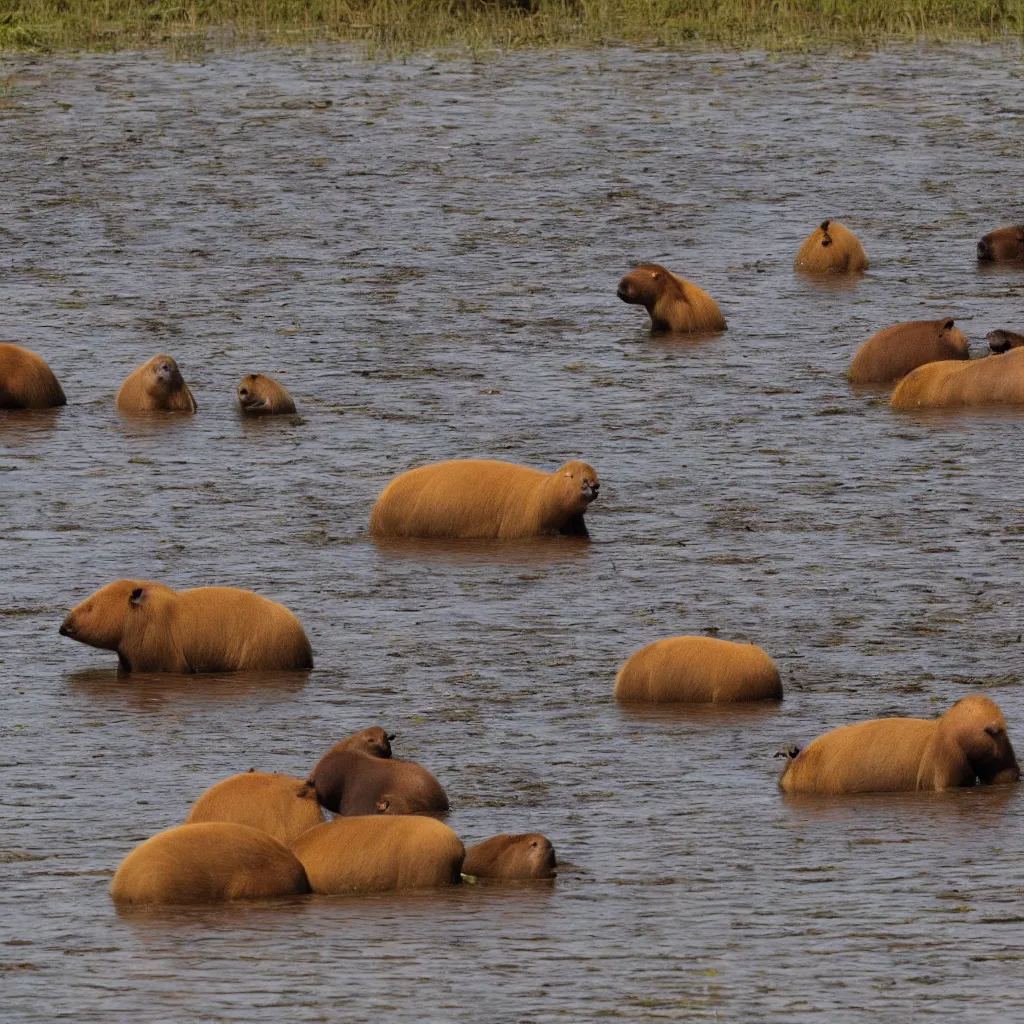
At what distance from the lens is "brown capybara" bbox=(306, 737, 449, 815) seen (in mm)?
9297

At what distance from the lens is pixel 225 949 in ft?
26.1

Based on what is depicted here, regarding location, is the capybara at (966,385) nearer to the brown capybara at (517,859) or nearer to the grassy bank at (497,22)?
the brown capybara at (517,859)

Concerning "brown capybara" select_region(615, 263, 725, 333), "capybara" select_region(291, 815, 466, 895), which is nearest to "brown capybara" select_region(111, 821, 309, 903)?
"capybara" select_region(291, 815, 466, 895)

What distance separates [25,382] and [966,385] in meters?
5.91

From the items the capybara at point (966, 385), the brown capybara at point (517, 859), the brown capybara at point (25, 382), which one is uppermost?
the brown capybara at point (25, 382)

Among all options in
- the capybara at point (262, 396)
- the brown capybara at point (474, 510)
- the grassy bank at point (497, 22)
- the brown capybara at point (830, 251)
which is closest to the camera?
the brown capybara at point (474, 510)

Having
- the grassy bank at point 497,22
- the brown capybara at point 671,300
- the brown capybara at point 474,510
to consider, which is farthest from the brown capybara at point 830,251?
the grassy bank at point 497,22

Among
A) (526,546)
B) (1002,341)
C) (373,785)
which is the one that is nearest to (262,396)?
(526,546)

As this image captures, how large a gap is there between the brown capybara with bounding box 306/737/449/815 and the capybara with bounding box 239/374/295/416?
25.2ft

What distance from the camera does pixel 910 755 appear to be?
986cm

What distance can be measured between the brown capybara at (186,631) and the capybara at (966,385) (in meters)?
6.66

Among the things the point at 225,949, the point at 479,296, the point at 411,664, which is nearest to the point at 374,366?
the point at 479,296

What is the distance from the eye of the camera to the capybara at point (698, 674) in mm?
10984

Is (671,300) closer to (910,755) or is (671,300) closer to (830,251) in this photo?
(830,251)
